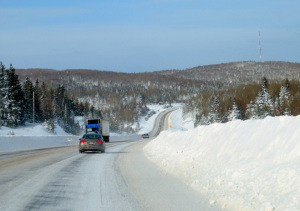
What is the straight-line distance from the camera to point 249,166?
9.31 m

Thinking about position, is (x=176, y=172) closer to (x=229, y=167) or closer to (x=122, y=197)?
(x=229, y=167)

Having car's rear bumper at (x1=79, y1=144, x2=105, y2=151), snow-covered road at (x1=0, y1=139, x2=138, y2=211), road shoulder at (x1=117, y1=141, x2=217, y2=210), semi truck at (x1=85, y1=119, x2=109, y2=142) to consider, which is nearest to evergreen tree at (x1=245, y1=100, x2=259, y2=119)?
semi truck at (x1=85, y1=119, x2=109, y2=142)

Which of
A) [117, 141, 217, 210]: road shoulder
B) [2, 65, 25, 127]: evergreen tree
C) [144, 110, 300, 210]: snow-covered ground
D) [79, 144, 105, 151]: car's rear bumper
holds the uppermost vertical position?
[2, 65, 25, 127]: evergreen tree

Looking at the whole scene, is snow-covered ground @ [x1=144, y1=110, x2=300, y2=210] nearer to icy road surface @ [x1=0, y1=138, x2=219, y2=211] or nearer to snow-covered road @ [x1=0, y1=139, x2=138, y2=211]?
icy road surface @ [x1=0, y1=138, x2=219, y2=211]

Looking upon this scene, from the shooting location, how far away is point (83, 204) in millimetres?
7984

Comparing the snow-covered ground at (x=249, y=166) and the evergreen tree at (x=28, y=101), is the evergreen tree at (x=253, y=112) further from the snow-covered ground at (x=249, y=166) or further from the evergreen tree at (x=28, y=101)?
the snow-covered ground at (x=249, y=166)

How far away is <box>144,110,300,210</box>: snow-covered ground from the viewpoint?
7111mm

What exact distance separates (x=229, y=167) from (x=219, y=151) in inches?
100

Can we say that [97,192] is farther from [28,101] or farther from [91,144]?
[28,101]

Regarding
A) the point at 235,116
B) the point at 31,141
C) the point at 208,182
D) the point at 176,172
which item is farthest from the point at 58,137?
the point at 235,116

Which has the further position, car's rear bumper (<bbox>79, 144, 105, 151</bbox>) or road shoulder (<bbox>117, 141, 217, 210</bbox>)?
car's rear bumper (<bbox>79, 144, 105, 151</bbox>)

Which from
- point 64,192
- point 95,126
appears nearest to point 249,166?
point 64,192

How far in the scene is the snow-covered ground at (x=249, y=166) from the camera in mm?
7111

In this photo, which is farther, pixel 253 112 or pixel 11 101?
pixel 253 112
